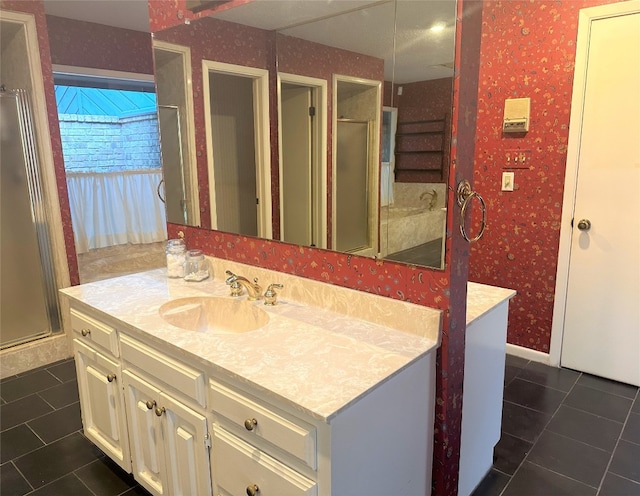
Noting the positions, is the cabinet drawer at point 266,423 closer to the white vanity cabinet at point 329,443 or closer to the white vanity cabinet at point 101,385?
the white vanity cabinet at point 329,443

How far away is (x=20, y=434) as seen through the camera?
7.70ft

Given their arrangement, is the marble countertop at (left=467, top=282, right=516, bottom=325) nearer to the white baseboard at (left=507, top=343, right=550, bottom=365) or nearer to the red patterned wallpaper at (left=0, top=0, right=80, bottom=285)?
the white baseboard at (left=507, top=343, right=550, bottom=365)

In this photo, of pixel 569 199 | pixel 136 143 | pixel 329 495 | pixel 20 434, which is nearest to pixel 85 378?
pixel 20 434

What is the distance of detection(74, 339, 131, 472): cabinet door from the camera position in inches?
72.1

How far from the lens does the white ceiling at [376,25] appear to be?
1340 millimetres

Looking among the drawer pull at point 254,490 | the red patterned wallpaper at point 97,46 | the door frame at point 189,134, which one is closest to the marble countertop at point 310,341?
the drawer pull at point 254,490

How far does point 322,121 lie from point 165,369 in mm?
1060

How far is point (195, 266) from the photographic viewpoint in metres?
2.20

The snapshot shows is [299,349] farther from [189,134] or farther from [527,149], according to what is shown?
[527,149]

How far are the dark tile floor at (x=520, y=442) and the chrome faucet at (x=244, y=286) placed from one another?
94 cm

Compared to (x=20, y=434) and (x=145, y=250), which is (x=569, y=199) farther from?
(x=145, y=250)

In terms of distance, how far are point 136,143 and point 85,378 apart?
337cm

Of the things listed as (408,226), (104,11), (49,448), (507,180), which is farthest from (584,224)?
(104,11)

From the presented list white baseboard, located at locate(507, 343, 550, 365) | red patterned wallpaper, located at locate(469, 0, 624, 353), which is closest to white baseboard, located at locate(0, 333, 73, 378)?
red patterned wallpaper, located at locate(469, 0, 624, 353)
